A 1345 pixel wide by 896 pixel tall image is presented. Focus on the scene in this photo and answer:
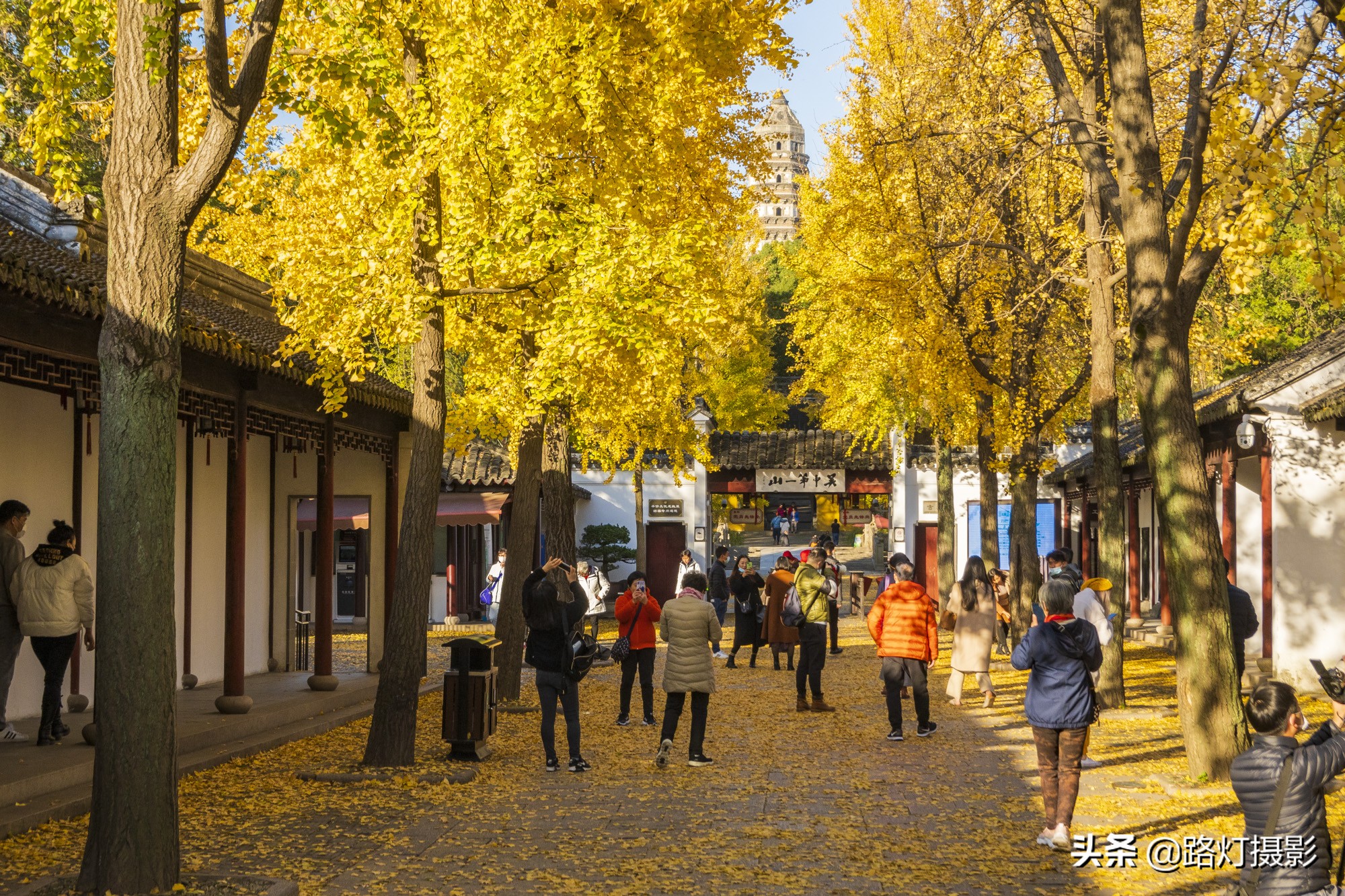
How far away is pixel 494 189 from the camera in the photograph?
40.3 ft

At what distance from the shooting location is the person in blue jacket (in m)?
8.30

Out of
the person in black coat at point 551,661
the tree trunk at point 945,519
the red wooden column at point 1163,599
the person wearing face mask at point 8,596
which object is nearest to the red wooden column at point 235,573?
the person wearing face mask at point 8,596

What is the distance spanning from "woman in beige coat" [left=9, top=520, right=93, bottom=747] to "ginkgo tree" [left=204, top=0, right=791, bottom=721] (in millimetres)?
2561

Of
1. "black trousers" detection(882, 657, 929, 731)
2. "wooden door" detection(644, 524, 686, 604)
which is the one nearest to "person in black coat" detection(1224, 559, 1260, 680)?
"black trousers" detection(882, 657, 929, 731)

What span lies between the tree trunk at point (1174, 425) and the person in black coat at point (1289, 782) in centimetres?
517

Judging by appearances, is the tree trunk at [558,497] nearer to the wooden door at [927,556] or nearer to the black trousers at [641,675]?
the black trousers at [641,675]

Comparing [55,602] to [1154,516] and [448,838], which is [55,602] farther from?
[1154,516]

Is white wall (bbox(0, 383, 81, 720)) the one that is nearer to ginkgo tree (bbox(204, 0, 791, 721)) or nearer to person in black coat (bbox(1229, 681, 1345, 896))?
ginkgo tree (bbox(204, 0, 791, 721))

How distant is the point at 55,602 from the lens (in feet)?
35.7

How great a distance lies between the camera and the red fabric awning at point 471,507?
30250mm

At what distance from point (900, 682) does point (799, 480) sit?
23.1 metres

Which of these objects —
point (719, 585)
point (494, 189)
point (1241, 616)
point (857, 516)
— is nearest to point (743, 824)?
point (494, 189)

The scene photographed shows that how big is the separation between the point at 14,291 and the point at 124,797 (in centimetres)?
377

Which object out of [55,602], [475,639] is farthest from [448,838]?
[55,602]
